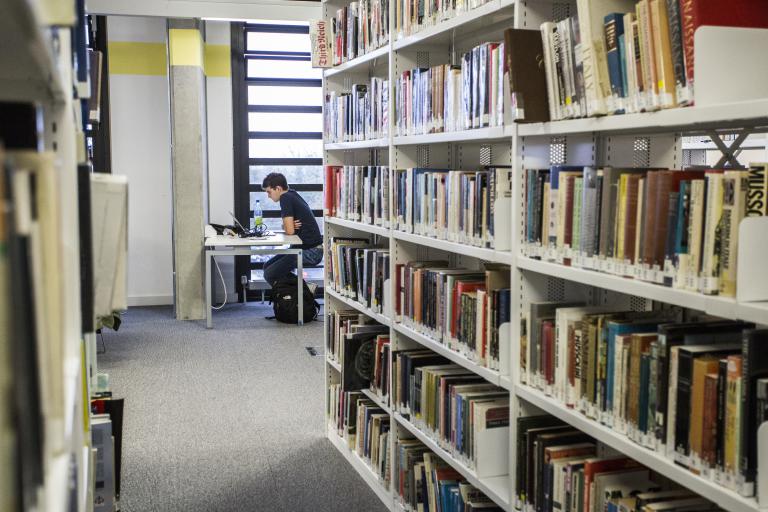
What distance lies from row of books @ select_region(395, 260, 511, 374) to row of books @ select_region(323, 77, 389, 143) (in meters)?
0.70

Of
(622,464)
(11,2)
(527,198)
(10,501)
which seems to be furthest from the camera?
(527,198)

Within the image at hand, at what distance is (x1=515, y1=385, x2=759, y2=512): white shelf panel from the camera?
1.69 metres

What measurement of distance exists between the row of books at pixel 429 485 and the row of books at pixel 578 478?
44cm

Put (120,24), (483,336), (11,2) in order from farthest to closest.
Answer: (120,24) < (483,336) < (11,2)

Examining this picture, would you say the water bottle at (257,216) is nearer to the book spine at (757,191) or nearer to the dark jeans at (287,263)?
the dark jeans at (287,263)

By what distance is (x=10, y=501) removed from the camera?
724mm

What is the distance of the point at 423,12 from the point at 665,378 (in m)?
1.90

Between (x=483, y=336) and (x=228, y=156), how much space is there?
256 inches

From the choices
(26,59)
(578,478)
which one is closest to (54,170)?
(26,59)

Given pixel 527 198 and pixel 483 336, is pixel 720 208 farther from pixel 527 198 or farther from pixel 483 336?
pixel 483 336

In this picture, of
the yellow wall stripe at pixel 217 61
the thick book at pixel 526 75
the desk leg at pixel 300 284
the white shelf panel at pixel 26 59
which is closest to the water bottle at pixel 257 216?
the desk leg at pixel 300 284

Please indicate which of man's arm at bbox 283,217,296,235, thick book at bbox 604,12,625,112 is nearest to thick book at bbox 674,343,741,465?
thick book at bbox 604,12,625,112

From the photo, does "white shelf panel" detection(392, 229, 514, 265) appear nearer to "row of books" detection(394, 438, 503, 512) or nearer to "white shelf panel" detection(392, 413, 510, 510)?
"white shelf panel" detection(392, 413, 510, 510)

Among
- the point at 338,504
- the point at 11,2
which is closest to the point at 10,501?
the point at 11,2
